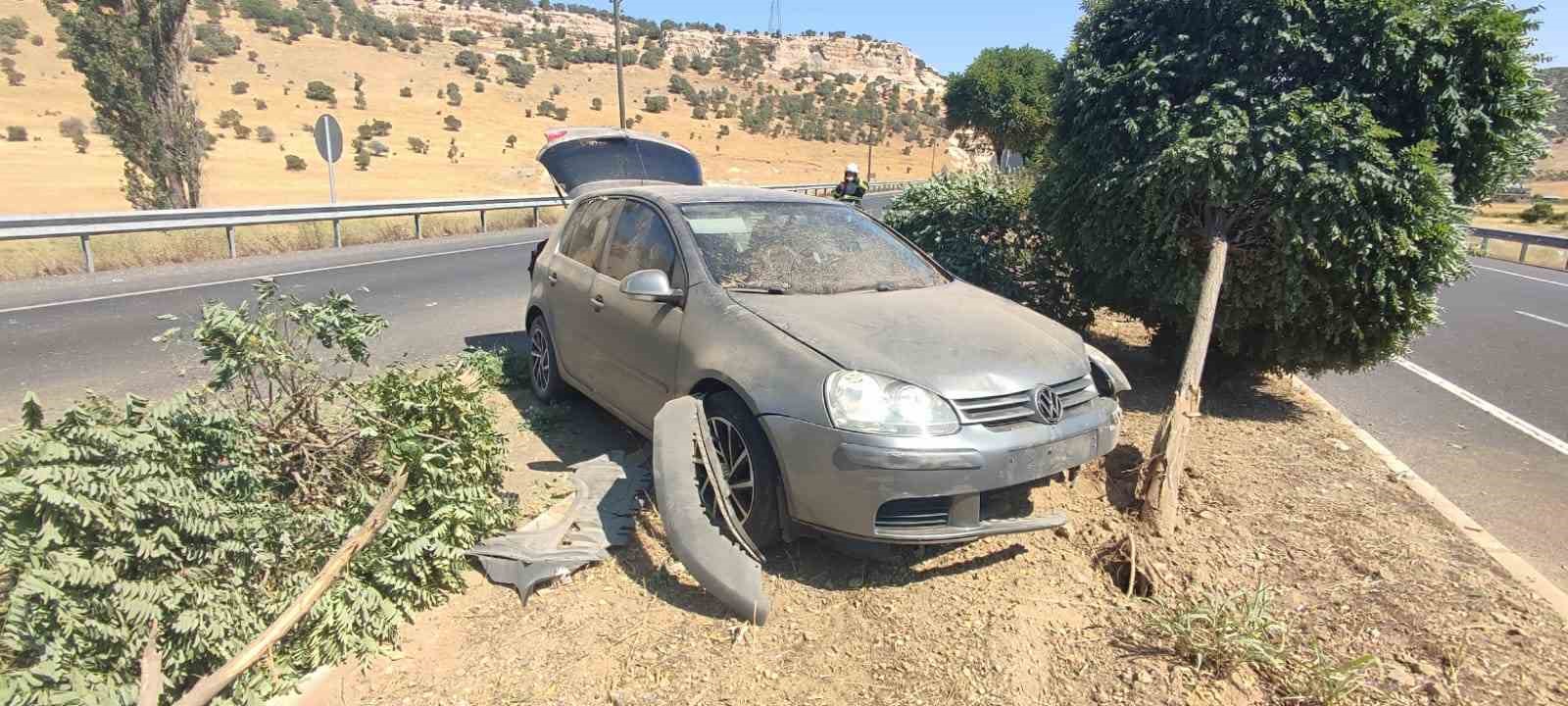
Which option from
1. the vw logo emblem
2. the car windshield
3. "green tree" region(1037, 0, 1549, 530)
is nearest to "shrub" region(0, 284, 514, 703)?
the car windshield

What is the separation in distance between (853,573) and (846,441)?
2.32ft

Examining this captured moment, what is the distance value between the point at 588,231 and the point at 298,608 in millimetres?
3088

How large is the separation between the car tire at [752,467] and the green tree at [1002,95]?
126ft

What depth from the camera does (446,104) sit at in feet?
174

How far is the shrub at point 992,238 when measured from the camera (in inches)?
279

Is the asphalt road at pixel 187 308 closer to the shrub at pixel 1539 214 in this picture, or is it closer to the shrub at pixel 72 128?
the shrub at pixel 72 128

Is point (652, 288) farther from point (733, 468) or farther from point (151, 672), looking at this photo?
point (151, 672)

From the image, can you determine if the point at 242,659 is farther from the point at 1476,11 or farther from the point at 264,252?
the point at 264,252

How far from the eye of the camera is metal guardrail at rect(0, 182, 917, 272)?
11.3 metres

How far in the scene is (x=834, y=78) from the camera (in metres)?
97.6

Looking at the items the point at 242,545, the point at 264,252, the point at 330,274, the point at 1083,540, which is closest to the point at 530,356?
the point at 242,545

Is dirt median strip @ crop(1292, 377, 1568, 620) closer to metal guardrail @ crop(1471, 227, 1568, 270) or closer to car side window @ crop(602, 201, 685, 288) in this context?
car side window @ crop(602, 201, 685, 288)

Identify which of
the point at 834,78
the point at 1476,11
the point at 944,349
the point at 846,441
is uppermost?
the point at 834,78

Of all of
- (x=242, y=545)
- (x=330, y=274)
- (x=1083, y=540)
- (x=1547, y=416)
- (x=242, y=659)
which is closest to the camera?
(x=242, y=659)
